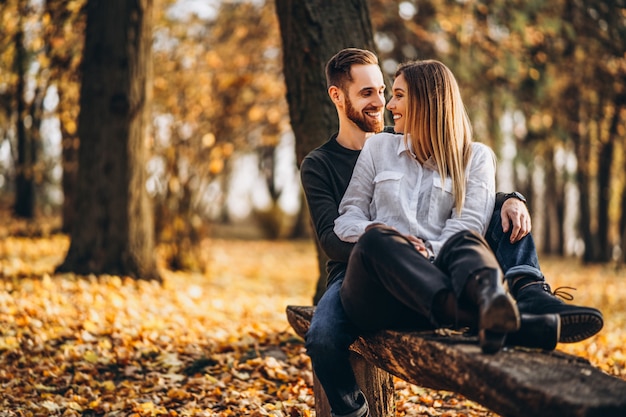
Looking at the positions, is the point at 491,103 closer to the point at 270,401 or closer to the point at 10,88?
the point at 10,88

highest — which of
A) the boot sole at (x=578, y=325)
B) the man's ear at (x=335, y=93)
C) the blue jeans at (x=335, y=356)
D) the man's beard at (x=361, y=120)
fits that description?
the man's ear at (x=335, y=93)

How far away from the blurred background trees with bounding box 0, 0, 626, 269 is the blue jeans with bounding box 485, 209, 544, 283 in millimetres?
2077

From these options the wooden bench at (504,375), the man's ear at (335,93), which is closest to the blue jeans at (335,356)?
the wooden bench at (504,375)

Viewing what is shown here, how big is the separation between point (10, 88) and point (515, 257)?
852 cm

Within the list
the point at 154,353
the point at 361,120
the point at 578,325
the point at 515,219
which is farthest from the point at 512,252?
the point at 154,353

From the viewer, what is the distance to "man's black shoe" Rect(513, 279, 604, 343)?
2.50 m

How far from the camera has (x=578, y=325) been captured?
2529 millimetres

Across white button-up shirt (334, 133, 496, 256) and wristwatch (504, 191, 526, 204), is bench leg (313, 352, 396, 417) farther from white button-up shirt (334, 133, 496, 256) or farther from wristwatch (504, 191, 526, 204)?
wristwatch (504, 191, 526, 204)

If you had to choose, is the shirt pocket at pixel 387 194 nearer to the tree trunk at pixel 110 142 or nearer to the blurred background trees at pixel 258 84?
the blurred background trees at pixel 258 84

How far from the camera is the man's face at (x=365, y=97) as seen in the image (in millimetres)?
3467

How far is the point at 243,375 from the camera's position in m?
4.49

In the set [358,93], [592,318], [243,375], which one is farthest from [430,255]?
[243,375]

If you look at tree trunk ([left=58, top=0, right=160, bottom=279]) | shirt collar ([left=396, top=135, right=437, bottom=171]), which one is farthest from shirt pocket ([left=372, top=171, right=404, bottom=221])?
tree trunk ([left=58, top=0, right=160, bottom=279])

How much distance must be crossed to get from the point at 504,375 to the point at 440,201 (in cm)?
103
